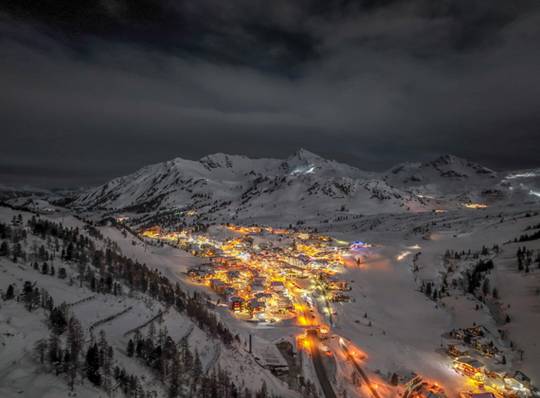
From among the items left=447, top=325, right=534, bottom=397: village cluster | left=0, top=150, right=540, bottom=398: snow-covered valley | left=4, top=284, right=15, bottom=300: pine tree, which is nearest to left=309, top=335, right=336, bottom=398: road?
left=0, top=150, right=540, bottom=398: snow-covered valley

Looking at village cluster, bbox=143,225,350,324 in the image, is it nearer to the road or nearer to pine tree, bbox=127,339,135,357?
the road

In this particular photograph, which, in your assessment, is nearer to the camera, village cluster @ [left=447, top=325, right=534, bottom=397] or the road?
village cluster @ [left=447, top=325, right=534, bottom=397]

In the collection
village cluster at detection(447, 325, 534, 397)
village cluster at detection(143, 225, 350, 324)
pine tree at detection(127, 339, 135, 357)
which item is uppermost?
pine tree at detection(127, 339, 135, 357)

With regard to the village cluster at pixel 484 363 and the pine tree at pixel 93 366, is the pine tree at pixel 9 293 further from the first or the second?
the village cluster at pixel 484 363

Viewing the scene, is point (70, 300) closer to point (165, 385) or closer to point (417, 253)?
point (165, 385)

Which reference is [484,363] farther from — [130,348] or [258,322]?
[130,348]

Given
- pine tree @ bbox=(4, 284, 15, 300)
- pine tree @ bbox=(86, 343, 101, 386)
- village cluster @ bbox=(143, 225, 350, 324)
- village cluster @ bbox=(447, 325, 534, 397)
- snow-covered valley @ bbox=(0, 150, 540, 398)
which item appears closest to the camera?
pine tree @ bbox=(86, 343, 101, 386)

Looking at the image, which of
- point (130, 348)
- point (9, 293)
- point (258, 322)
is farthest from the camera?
point (258, 322)

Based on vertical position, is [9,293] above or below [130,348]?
above

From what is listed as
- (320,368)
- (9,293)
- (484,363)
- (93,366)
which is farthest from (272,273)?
(93,366)

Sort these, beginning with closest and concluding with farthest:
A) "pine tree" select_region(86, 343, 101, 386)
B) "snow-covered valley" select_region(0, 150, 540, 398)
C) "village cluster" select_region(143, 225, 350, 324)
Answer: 1. "pine tree" select_region(86, 343, 101, 386)
2. "snow-covered valley" select_region(0, 150, 540, 398)
3. "village cluster" select_region(143, 225, 350, 324)
